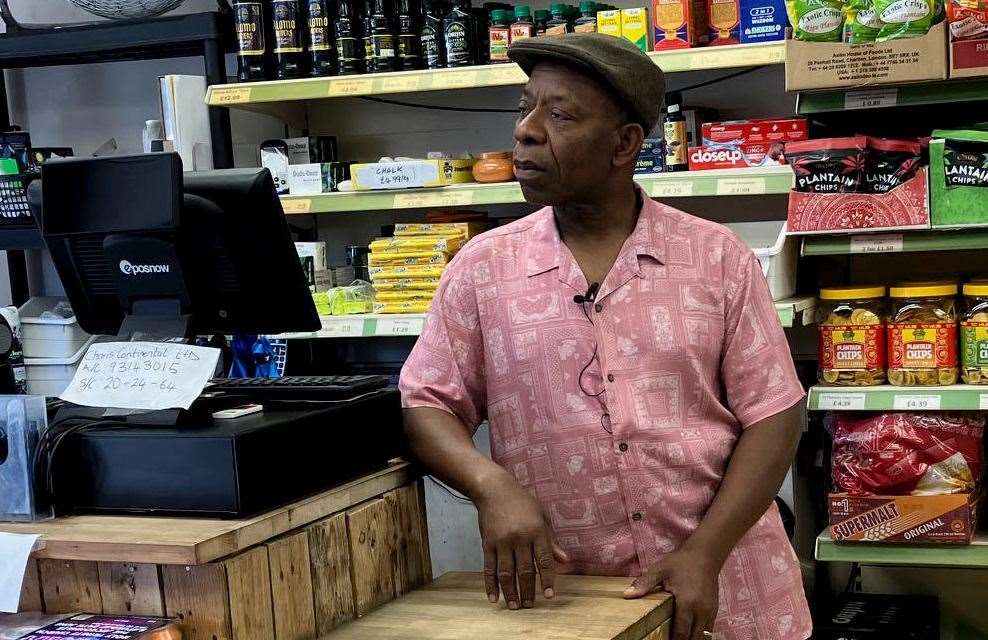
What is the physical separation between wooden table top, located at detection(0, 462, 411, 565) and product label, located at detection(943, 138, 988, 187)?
6.13ft

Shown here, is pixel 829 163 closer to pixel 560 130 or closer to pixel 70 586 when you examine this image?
pixel 560 130

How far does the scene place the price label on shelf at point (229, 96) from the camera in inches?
146

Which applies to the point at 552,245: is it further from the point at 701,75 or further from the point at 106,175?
the point at 701,75

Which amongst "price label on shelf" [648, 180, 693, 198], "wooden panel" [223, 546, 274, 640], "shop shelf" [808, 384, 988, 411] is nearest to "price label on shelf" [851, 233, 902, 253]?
"shop shelf" [808, 384, 988, 411]

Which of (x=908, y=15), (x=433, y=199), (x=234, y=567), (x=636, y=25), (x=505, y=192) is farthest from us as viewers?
(x=433, y=199)

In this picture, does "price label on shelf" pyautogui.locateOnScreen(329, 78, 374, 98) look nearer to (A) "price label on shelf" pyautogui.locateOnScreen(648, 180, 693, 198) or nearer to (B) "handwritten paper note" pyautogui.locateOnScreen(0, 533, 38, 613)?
(A) "price label on shelf" pyautogui.locateOnScreen(648, 180, 693, 198)

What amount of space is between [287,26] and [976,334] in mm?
2107

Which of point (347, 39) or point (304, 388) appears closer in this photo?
point (304, 388)

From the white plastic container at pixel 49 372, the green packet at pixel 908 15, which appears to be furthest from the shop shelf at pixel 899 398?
the white plastic container at pixel 49 372

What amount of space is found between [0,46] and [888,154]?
109 inches

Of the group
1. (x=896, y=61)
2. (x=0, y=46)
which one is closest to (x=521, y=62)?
(x=896, y=61)

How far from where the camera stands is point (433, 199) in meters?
3.54

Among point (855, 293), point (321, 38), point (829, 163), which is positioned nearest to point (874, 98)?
point (829, 163)

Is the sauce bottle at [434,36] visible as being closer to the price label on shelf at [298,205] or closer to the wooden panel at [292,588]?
the price label on shelf at [298,205]
